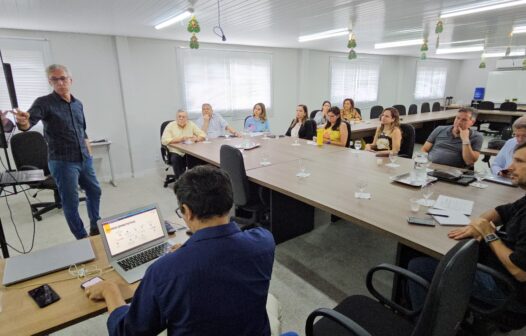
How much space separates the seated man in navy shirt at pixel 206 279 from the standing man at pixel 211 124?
3949 mm

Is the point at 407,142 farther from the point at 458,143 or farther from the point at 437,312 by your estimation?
the point at 437,312

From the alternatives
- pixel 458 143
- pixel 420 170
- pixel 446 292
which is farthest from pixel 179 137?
pixel 446 292

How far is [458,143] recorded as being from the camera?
3170mm

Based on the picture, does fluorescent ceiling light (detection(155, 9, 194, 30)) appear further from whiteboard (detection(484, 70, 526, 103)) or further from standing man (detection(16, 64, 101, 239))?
whiteboard (detection(484, 70, 526, 103))

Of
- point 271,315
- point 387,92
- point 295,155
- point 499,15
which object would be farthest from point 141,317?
point 387,92

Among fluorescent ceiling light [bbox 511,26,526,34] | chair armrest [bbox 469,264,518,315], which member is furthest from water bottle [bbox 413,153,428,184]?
fluorescent ceiling light [bbox 511,26,526,34]

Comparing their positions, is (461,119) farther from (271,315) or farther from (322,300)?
(271,315)

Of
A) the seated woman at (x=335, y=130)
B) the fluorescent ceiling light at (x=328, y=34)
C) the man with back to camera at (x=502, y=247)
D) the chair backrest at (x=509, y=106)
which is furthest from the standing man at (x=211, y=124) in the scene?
the chair backrest at (x=509, y=106)

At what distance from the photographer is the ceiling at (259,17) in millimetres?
3027

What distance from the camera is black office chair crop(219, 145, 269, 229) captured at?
2580 millimetres

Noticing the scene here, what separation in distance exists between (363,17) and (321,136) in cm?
157

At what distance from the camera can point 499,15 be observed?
3834 millimetres

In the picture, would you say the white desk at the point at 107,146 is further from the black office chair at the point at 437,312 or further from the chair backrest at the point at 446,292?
the chair backrest at the point at 446,292

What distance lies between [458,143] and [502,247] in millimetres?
2183
